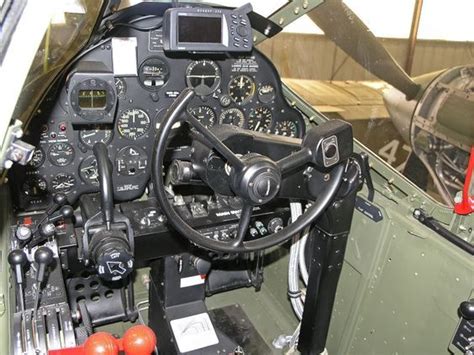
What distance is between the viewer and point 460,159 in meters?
1.82

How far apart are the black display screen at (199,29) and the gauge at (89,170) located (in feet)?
2.41

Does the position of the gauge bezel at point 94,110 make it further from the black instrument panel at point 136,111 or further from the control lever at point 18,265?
the control lever at point 18,265

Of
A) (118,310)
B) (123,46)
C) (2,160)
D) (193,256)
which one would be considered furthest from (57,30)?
(118,310)

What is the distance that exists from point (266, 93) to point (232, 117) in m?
0.22

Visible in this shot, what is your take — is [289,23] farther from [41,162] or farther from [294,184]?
[41,162]

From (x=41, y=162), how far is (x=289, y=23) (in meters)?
1.38

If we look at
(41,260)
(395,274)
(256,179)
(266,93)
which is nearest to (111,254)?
(41,260)

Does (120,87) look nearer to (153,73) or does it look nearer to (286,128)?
(153,73)

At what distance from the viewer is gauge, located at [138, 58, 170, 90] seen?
A: 218cm

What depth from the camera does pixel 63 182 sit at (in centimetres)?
224

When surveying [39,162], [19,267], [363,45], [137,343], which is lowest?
[137,343]

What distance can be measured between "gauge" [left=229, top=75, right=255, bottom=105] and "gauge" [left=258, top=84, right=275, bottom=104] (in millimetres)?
45

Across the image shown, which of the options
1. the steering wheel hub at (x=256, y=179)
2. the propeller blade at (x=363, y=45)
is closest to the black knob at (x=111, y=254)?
the steering wheel hub at (x=256, y=179)

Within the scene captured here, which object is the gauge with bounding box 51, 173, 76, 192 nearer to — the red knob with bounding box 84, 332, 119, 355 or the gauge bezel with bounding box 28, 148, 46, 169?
the gauge bezel with bounding box 28, 148, 46, 169
